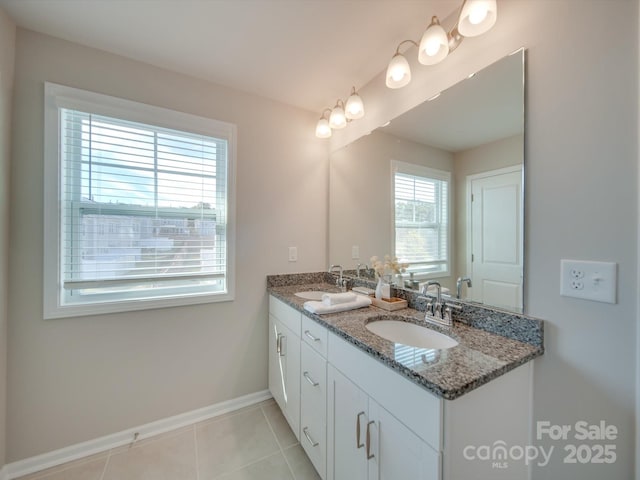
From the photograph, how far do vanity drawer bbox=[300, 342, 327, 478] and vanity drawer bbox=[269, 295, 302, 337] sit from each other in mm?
136

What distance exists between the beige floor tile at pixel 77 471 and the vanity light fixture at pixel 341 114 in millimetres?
2533

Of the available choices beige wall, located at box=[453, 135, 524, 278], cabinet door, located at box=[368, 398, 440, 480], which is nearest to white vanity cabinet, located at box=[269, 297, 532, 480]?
cabinet door, located at box=[368, 398, 440, 480]

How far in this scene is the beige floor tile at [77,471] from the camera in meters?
1.35

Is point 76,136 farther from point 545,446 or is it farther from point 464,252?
point 545,446

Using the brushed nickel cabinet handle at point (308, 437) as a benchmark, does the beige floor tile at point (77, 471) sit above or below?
below

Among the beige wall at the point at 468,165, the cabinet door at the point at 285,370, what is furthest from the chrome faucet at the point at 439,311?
the cabinet door at the point at 285,370

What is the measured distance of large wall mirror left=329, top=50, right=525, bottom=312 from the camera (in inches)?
40.9

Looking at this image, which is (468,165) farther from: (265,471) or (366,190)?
(265,471)

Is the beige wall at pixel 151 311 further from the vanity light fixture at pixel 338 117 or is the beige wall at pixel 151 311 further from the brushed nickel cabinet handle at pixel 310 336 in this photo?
the brushed nickel cabinet handle at pixel 310 336

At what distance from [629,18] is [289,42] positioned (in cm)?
139

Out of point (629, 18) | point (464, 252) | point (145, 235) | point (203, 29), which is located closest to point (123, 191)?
point (145, 235)

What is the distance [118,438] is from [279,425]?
38.6 inches

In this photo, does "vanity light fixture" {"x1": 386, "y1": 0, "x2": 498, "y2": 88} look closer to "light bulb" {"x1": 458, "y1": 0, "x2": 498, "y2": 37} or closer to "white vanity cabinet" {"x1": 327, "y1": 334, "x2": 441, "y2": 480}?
"light bulb" {"x1": 458, "y1": 0, "x2": 498, "y2": 37}

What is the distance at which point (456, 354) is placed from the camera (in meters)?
0.88
